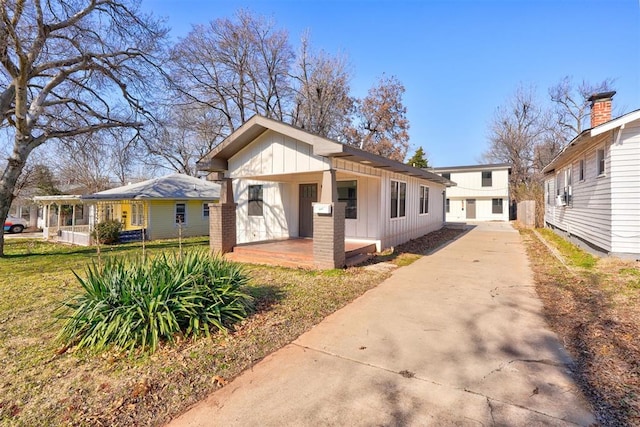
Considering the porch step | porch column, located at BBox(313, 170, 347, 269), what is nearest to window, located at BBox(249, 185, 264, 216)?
the porch step

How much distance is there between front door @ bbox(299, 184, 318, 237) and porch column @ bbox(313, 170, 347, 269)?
3864mm

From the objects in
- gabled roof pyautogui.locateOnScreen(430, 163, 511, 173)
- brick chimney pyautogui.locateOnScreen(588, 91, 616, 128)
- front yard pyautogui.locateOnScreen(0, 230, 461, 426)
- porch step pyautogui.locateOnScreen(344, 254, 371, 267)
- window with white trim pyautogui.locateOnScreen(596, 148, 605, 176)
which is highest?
gabled roof pyautogui.locateOnScreen(430, 163, 511, 173)

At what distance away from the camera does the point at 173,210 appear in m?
16.9

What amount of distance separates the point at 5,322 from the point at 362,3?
12473 millimetres

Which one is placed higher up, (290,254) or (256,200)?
(256,200)

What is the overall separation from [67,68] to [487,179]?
30.4 m

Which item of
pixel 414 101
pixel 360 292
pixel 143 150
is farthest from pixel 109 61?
pixel 414 101

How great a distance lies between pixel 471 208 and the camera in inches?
1186

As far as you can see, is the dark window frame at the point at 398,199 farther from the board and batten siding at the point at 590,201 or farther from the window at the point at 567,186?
the window at the point at 567,186

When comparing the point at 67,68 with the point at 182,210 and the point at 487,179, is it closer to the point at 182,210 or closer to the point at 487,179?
the point at 182,210

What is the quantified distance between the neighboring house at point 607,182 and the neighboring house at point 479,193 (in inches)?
758

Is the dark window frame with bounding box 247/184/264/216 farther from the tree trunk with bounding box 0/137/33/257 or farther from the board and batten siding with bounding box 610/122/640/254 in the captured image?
the board and batten siding with bounding box 610/122/640/254

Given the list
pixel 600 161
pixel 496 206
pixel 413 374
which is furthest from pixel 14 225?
pixel 496 206

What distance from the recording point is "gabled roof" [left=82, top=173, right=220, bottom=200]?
14445mm
